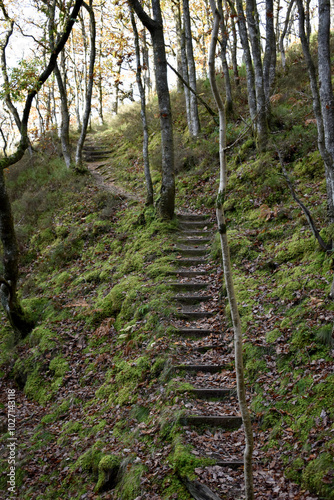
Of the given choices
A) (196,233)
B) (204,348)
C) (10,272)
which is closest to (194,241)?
(196,233)

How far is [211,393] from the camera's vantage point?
5.40 metres

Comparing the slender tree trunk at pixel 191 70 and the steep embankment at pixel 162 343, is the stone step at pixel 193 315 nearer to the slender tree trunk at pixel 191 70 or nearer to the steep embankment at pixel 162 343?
the steep embankment at pixel 162 343

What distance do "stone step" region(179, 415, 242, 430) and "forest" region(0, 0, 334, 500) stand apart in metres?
0.03

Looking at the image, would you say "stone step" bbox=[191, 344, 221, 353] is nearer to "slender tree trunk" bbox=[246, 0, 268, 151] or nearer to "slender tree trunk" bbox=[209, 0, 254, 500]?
"slender tree trunk" bbox=[209, 0, 254, 500]

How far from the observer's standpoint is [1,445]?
6.27 meters

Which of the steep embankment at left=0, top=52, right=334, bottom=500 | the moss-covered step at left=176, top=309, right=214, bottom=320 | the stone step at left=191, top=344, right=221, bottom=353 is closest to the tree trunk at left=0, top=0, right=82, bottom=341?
the steep embankment at left=0, top=52, right=334, bottom=500

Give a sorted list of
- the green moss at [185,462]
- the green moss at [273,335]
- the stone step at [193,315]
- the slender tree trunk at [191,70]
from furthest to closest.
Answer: the slender tree trunk at [191,70] → the stone step at [193,315] → the green moss at [273,335] → the green moss at [185,462]

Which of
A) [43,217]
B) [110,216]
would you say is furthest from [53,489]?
[43,217]

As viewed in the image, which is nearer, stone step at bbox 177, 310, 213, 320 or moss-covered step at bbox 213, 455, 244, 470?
moss-covered step at bbox 213, 455, 244, 470

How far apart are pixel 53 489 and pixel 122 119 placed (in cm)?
2480

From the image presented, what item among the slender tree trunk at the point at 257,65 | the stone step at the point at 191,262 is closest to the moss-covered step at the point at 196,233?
the stone step at the point at 191,262

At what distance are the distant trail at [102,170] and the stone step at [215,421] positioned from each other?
9964mm

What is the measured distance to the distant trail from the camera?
49.6ft

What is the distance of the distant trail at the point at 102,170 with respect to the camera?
1513cm
